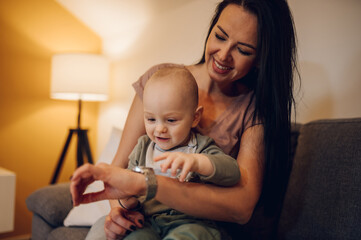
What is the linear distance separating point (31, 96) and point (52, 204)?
1.64 meters

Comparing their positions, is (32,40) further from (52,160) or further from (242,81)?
(242,81)

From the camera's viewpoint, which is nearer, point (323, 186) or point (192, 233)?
point (192, 233)

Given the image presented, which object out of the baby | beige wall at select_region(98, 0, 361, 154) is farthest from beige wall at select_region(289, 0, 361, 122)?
A: the baby

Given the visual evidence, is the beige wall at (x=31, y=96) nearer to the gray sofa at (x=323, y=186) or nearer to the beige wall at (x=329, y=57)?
the gray sofa at (x=323, y=186)

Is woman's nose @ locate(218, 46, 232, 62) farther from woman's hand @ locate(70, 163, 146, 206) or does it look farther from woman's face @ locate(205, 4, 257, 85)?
woman's hand @ locate(70, 163, 146, 206)

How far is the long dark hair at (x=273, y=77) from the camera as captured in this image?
3.48ft

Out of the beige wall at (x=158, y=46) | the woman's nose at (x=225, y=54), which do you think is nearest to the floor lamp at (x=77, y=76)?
the beige wall at (x=158, y=46)

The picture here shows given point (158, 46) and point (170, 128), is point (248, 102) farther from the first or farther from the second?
point (158, 46)

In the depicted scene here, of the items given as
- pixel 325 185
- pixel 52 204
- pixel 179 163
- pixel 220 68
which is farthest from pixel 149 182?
pixel 52 204

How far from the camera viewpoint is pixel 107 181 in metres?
0.68

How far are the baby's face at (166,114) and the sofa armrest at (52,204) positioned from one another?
1010mm

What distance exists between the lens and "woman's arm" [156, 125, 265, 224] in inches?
→ 31.3

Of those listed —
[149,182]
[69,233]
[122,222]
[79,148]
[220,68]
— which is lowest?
[69,233]

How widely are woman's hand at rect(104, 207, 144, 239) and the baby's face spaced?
22 cm
